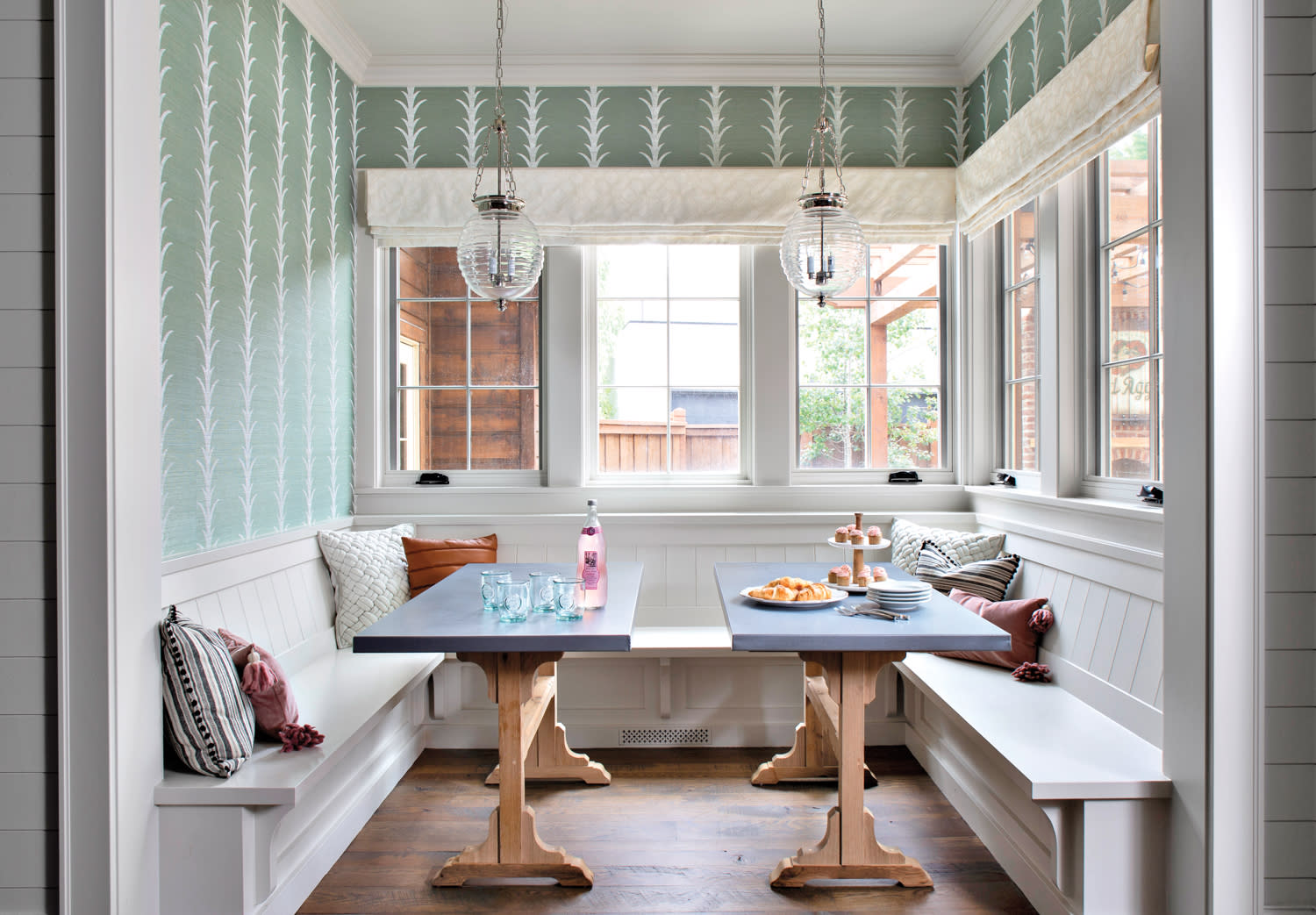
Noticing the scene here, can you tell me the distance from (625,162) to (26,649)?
9.31ft

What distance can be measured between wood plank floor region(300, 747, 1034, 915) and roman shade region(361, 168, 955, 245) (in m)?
2.26

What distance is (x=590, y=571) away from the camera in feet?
7.36

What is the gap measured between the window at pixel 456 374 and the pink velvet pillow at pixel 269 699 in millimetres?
1686

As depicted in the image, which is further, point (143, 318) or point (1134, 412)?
point (1134, 412)

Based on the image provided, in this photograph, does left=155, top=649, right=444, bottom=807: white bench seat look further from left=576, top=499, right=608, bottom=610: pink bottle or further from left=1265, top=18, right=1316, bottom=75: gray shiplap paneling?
left=1265, top=18, right=1316, bottom=75: gray shiplap paneling

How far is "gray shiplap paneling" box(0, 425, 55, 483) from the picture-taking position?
166 cm

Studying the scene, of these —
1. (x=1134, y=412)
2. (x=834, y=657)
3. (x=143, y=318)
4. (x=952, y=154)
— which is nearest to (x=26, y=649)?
(x=143, y=318)

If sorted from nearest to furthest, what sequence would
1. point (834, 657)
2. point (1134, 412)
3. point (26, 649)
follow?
1. point (26, 649)
2. point (834, 657)
3. point (1134, 412)

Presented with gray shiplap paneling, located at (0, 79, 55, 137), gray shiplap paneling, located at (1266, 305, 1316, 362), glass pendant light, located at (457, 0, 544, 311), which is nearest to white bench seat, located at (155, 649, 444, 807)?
glass pendant light, located at (457, 0, 544, 311)

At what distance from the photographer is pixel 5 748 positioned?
5.45 feet

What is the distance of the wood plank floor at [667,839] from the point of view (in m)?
2.07

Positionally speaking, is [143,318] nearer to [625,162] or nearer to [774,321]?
[625,162]

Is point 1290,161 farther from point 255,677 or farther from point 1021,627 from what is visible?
point 255,677

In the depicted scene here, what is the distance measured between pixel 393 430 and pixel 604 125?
1729mm
